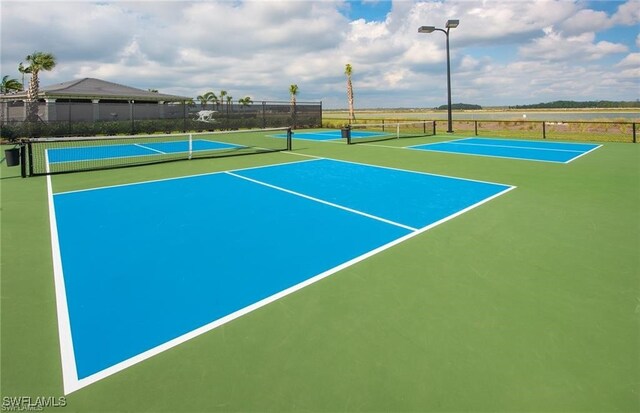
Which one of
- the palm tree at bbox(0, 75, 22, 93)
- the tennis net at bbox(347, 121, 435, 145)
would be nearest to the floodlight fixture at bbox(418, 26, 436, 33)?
the tennis net at bbox(347, 121, 435, 145)

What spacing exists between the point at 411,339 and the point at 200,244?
3540 mm

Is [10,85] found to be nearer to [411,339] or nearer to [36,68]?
[36,68]

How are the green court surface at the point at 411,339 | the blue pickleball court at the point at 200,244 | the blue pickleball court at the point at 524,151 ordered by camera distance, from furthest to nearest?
the blue pickleball court at the point at 524,151, the blue pickleball court at the point at 200,244, the green court surface at the point at 411,339

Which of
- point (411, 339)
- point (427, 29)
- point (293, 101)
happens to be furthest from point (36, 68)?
point (411, 339)

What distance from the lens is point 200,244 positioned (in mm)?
5723

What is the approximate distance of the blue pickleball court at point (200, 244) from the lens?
360 centimetres

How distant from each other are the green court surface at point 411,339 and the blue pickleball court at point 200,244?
218 mm

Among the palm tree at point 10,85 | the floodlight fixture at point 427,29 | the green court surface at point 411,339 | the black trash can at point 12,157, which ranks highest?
the palm tree at point 10,85

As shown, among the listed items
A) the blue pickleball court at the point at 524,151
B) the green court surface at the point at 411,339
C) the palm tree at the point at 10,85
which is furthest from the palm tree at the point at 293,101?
the palm tree at the point at 10,85

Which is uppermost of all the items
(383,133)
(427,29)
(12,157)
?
(427,29)

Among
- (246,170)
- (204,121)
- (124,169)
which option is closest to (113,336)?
(246,170)

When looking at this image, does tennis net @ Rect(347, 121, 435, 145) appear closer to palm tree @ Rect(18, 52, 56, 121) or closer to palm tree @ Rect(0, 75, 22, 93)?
palm tree @ Rect(18, 52, 56, 121)

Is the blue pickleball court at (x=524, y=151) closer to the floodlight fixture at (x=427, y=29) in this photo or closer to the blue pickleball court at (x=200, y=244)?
the blue pickleball court at (x=200, y=244)

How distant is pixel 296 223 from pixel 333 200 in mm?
1865
